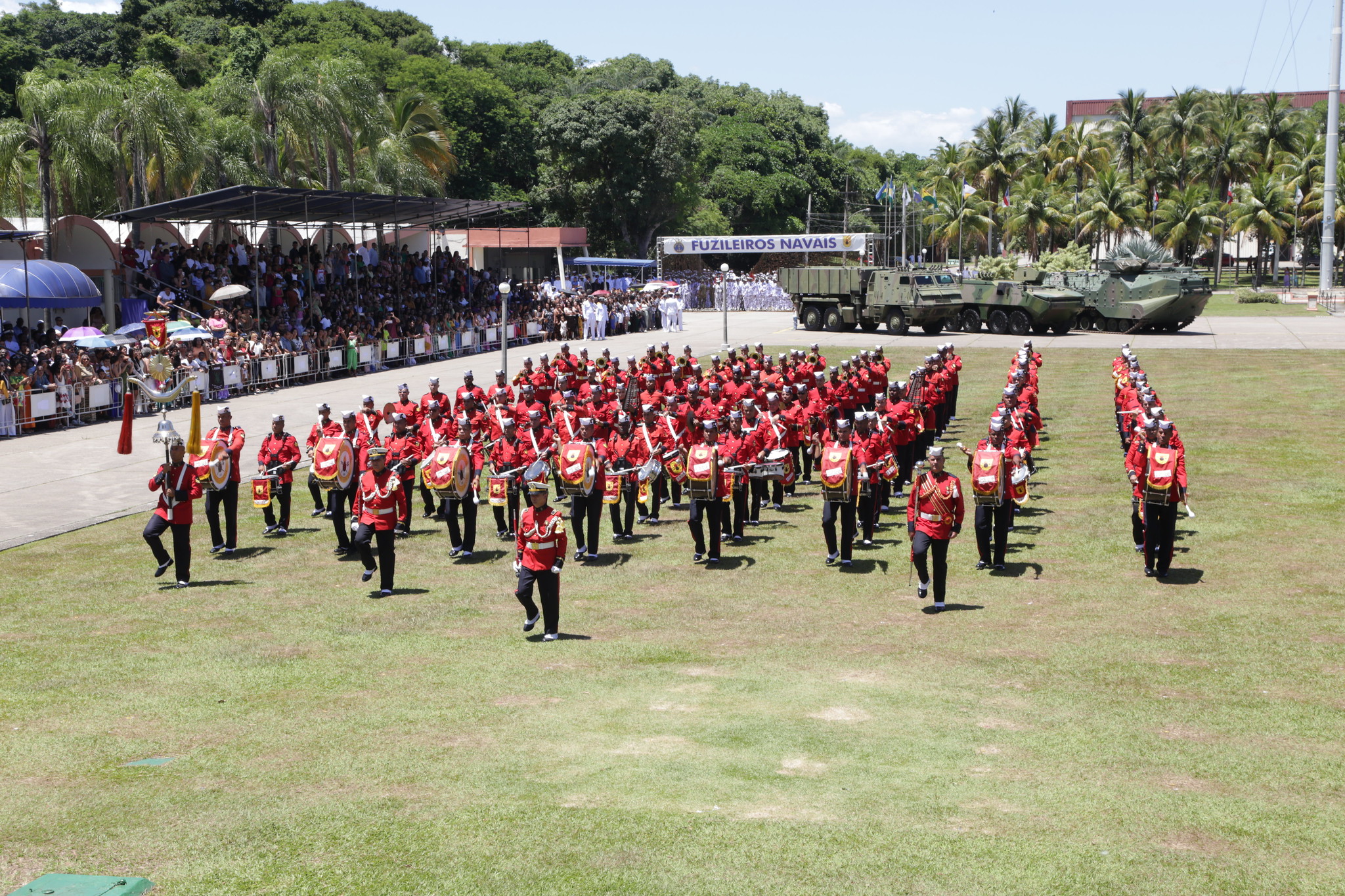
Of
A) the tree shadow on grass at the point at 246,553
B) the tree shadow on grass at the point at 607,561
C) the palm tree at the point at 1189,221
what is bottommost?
the tree shadow on grass at the point at 607,561

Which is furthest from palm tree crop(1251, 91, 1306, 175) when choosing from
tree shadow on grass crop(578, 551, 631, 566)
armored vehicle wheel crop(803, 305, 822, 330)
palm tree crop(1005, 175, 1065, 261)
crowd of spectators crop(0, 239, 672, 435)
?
tree shadow on grass crop(578, 551, 631, 566)

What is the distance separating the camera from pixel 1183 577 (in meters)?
14.1

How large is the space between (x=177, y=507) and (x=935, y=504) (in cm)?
860

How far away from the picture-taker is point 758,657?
11.7 metres

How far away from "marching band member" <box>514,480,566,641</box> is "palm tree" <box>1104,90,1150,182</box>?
7842 cm

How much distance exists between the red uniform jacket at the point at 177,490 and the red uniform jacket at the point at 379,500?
2095 mm

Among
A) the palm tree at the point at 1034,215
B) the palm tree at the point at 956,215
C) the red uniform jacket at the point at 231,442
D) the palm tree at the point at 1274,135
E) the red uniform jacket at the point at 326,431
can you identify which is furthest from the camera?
the palm tree at the point at 956,215

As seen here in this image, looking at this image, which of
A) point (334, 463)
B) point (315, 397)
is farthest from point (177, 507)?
point (315, 397)

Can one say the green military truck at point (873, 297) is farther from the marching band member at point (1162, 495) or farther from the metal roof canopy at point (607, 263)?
the marching band member at point (1162, 495)

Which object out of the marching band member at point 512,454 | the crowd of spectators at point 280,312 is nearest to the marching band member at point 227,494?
the marching band member at point 512,454

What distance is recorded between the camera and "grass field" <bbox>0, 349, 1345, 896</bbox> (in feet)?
23.6

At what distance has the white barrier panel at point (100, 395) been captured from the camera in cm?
2797

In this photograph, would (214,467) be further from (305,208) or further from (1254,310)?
(1254,310)

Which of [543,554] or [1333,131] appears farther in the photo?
[1333,131]
